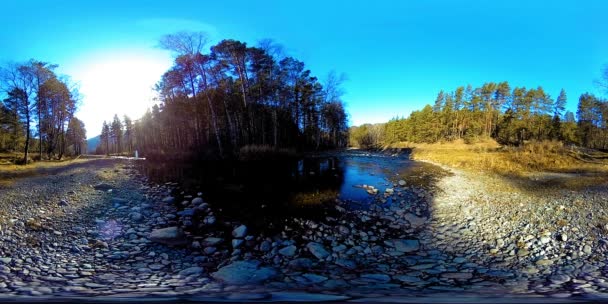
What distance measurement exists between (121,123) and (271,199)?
101147 millimetres

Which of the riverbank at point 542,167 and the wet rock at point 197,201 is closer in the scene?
the wet rock at point 197,201

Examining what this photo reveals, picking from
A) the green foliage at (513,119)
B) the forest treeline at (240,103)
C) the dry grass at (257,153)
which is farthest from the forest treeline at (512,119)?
the dry grass at (257,153)

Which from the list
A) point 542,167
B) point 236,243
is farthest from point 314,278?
point 542,167

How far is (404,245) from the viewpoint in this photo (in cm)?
626

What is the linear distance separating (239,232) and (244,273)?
2.36 m

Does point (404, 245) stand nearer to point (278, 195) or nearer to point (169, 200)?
point (278, 195)

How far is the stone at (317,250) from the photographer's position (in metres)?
5.66

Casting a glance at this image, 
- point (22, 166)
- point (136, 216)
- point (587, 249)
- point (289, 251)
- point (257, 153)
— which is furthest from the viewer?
point (257, 153)

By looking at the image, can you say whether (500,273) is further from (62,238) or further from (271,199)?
(62,238)

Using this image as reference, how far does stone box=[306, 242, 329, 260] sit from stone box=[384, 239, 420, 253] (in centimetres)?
160

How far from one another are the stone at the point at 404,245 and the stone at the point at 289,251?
222 cm

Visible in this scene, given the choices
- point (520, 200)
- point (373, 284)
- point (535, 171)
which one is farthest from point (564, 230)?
point (535, 171)

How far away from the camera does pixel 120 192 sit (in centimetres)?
1141

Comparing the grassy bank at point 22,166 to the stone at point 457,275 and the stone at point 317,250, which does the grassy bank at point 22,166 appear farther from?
the stone at point 457,275
